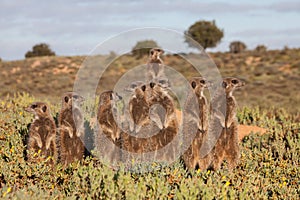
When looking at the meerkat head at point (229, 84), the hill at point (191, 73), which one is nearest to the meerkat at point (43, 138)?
the meerkat head at point (229, 84)

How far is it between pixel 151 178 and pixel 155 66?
4.76 meters

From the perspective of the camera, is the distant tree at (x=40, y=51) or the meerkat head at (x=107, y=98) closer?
the meerkat head at (x=107, y=98)

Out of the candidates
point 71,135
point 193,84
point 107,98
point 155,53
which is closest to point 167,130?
point 193,84

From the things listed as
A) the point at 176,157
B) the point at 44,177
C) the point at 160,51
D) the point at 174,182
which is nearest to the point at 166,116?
the point at 176,157

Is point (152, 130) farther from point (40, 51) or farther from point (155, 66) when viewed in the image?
point (40, 51)

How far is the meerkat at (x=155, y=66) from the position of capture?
36.6 ft

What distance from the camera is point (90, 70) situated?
41.2 meters

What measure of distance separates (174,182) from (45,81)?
115 feet

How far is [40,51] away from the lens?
6731cm

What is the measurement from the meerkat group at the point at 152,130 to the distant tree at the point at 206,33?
5158 cm

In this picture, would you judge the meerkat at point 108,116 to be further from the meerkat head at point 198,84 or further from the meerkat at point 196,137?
the meerkat head at point 198,84

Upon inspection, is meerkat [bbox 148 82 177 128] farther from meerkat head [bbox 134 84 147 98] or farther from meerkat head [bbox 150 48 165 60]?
meerkat head [bbox 150 48 165 60]

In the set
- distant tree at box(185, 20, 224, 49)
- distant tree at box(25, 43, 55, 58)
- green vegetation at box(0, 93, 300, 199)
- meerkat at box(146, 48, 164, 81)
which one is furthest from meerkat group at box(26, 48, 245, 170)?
distant tree at box(25, 43, 55, 58)

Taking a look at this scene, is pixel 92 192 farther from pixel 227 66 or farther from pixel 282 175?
pixel 227 66
